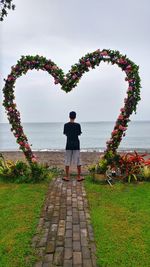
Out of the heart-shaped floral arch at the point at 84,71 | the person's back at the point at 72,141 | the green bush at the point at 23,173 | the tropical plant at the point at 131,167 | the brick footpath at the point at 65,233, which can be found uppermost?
the heart-shaped floral arch at the point at 84,71

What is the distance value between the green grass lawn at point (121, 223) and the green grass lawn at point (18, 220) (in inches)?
52.0

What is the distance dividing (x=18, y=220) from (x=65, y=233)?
144 cm

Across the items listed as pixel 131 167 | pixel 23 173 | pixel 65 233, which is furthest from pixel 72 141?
pixel 65 233

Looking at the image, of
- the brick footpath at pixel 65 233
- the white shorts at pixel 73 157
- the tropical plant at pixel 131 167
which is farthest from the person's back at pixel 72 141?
the brick footpath at pixel 65 233

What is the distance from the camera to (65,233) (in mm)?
7195

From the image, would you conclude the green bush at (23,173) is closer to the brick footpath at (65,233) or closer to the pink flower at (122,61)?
the brick footpath at (65,233)

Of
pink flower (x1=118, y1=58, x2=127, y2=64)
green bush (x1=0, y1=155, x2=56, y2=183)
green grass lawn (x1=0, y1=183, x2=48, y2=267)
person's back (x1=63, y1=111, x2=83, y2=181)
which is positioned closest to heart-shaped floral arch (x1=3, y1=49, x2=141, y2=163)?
pink flower (x1=118, y1=58, x2=127, y2=64)

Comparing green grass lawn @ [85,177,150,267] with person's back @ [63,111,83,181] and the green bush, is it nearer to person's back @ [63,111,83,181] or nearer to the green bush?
person's back @ [63,111,83,181]

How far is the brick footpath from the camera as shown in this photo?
6016 mm

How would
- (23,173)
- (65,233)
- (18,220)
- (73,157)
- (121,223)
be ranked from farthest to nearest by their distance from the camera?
(23,173) → (73,157) → (18,220) → (121,223) → (65,233)

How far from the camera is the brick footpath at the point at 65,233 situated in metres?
6.02


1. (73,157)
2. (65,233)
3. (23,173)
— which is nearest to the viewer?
(65,233)

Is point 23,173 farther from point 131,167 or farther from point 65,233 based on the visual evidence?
point 65,233

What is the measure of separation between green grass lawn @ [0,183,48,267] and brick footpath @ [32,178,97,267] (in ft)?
0.60
